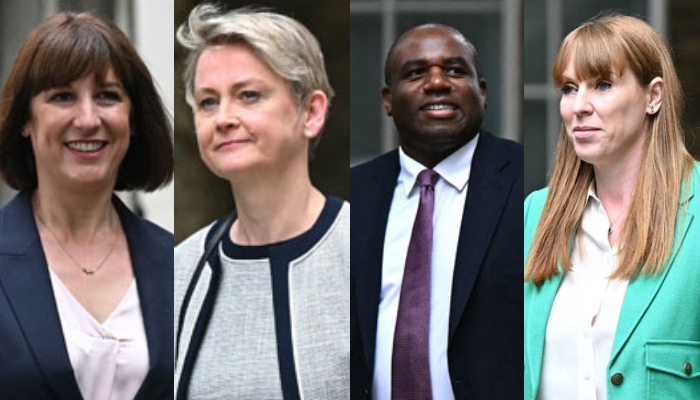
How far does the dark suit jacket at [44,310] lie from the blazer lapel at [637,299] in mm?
1526

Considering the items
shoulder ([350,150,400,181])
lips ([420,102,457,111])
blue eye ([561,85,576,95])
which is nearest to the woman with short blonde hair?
shoulder ([350,150,400,181])

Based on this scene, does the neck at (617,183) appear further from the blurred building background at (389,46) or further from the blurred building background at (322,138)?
the blurred building background at (322,138)

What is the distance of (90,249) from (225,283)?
49cm

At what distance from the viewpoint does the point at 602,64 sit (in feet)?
16.3

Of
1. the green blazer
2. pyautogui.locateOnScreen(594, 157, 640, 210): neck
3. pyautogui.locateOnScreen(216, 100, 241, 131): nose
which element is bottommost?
the green blazer

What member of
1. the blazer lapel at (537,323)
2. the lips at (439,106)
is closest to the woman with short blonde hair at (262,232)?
the lips at (439,106)

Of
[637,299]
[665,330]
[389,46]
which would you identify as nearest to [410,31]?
[389,46]

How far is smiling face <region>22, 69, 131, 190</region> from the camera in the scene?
5.07 meters

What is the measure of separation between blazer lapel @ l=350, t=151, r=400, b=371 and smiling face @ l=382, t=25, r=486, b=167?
0.14 m

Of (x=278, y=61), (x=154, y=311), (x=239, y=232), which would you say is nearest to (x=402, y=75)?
(x=278, y=61)

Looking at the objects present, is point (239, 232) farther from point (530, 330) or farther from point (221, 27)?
point (530, 330)

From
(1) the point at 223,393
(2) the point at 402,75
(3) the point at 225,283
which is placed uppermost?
(2) the point at 402,75

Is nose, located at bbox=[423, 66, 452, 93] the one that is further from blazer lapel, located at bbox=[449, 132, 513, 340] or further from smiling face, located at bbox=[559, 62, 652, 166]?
smiling face, located at bbox=[559, 62, 652, 166]

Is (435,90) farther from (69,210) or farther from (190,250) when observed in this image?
(69,210)
